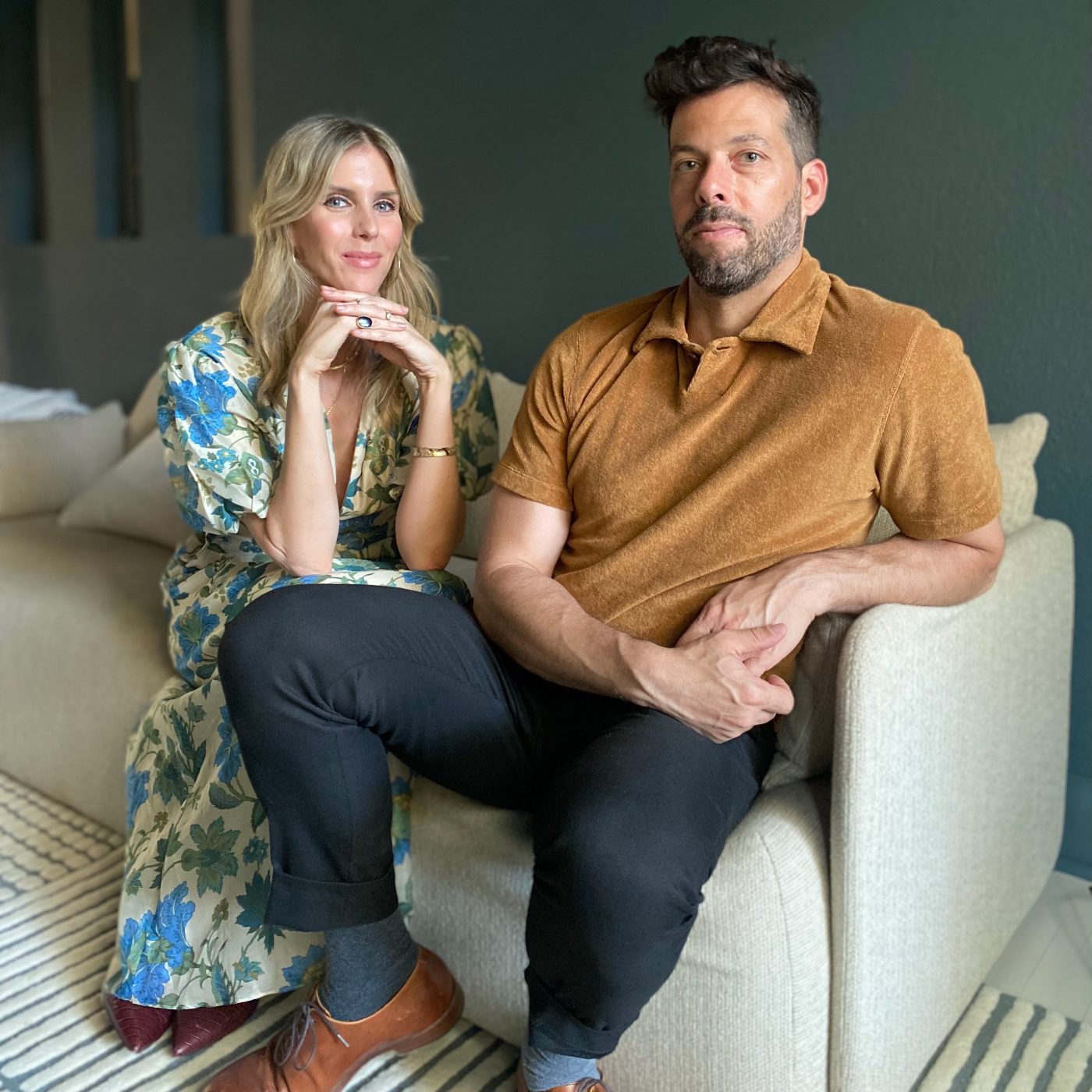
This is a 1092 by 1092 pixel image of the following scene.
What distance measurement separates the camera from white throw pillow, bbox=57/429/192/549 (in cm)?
244

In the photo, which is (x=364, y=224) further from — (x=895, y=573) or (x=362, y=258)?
(x=895, y=573)

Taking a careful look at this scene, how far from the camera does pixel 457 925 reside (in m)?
1.41

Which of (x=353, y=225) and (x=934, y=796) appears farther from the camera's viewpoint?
(x=353, y=225)

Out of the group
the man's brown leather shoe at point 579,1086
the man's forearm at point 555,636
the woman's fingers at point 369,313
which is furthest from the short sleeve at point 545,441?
the man's brown leather shoe at point 579,1086

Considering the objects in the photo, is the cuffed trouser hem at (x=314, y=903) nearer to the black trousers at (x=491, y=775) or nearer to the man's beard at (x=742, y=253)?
the black trousers at (x=491, y=775)

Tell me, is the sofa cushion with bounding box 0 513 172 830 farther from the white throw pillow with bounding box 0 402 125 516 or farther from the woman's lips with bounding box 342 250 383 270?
the woman's lips with bounding box 342 250 383 270

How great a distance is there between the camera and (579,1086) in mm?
1191

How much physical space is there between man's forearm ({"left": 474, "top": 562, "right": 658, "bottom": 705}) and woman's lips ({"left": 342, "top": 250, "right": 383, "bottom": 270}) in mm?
516

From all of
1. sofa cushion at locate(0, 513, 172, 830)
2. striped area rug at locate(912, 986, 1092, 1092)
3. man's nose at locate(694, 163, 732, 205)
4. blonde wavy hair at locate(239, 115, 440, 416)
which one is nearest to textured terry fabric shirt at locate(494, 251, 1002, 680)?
man's nose at locate(694, 163, 732, 205)

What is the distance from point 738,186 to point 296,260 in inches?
26.4

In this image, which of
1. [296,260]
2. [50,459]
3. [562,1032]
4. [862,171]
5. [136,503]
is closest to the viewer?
[562,1032]

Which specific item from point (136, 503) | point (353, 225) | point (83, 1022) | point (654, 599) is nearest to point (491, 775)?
point (654, 599)

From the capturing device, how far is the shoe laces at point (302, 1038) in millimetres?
1289

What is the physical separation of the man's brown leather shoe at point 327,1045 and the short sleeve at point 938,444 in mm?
849
